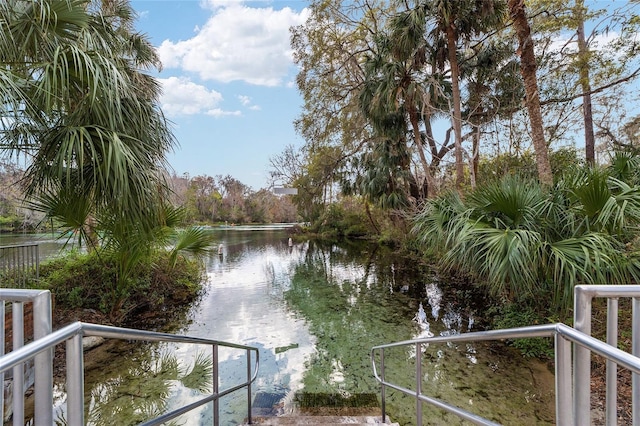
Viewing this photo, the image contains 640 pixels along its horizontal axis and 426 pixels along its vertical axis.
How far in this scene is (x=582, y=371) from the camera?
750 millimetres

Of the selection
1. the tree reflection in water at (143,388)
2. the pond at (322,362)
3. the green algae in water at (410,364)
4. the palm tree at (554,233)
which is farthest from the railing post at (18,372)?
the palm tree at (554,233)

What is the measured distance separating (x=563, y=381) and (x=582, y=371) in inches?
2.1

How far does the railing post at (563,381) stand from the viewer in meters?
0.76

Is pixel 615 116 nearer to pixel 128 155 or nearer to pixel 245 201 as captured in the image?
pixel 128 155

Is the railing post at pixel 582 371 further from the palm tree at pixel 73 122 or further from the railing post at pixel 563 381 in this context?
the palm tree at pixel 73 122

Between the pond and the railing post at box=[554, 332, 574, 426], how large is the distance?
2.38 meters

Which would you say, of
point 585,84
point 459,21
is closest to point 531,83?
point 459,21

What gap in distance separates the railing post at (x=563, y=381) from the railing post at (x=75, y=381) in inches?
48.7

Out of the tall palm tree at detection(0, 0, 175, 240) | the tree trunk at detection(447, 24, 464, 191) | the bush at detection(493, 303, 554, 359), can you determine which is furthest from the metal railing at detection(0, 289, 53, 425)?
the tree trunk at detection(447, 24, 464, 191)

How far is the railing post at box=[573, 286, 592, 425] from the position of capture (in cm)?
74

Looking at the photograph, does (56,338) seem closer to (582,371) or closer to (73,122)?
(582,371)

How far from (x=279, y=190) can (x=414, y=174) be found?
425 inches

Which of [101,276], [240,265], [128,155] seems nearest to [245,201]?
[240,265]

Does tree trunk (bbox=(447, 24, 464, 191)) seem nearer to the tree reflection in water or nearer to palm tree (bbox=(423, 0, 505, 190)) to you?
palm tree (bbox=(423, 0, 505, 190))
